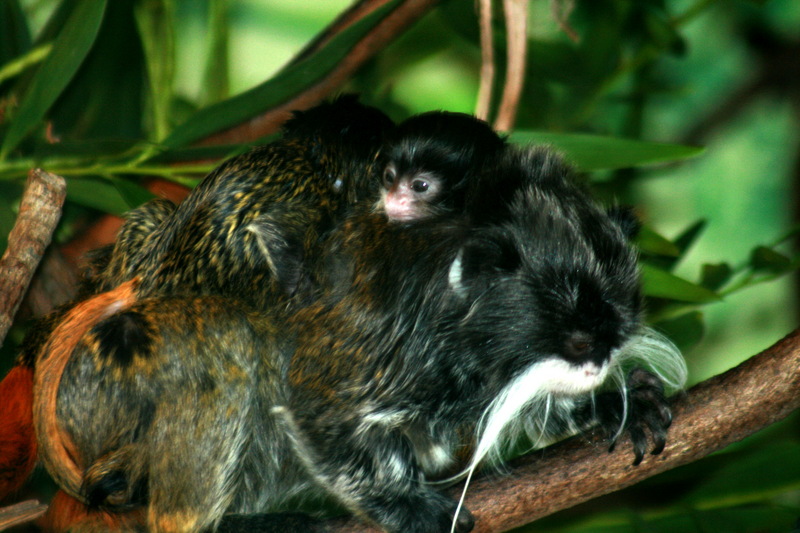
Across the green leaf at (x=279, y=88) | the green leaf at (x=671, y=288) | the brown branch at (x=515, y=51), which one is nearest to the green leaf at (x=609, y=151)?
the brown branch at (x=515, y=51)

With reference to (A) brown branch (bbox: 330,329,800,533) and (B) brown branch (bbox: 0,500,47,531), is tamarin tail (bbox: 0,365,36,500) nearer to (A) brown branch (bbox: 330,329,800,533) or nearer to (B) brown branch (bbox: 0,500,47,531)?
(B) brown branch (bbox: 0,500,47,531)

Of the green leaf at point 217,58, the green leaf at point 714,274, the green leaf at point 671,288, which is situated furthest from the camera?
the green leaf at point 217,58

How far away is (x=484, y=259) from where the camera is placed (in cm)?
136

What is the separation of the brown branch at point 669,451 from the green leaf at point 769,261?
22.0 inches

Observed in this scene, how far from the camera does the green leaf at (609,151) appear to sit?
192 centimetres

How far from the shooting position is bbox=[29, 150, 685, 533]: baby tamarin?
1.36 m

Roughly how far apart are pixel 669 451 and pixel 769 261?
77 cm

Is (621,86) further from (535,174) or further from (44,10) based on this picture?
(44,10)

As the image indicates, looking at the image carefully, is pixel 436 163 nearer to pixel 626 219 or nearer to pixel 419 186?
pixel 419 186

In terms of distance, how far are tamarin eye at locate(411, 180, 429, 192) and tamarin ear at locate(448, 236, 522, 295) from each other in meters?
0.27

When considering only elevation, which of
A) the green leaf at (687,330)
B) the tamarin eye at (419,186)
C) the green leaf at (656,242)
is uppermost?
the tamarin eye at (419,186)

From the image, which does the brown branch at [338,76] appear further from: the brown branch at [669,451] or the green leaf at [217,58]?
the brown branch at [669,451]

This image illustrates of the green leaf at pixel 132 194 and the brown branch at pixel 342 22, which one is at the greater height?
the brown branch at pixel 342 22

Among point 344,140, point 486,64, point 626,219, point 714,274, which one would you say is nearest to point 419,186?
point 344,140
